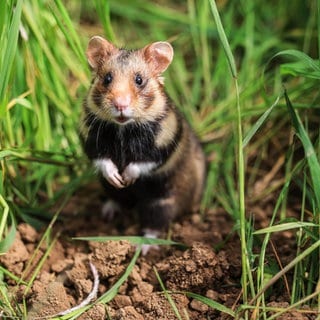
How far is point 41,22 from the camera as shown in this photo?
4.37 m

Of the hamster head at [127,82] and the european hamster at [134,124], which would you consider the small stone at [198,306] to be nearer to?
the european hamster at [134,124]

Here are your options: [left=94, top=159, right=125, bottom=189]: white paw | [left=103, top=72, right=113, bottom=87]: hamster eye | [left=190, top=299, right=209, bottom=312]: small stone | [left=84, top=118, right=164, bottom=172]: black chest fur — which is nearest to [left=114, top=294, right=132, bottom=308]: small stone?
[left=190, top=299, right=209, bottom=312]: small stone

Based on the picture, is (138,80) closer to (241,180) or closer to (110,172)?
(110,172)

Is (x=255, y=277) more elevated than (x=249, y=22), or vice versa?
(x=249, y=22)

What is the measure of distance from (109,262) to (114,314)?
1.34ft

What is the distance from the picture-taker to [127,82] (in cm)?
358

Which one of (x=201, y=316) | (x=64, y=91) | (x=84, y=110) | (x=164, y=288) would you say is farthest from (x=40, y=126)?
(x=201, y=316)

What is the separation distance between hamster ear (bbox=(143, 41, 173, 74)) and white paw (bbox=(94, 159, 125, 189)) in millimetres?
679

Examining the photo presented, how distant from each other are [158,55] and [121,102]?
55cm

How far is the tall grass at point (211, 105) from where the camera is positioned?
3.31 metres

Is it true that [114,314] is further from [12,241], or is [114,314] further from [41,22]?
[41,22]

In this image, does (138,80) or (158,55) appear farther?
(158,55)

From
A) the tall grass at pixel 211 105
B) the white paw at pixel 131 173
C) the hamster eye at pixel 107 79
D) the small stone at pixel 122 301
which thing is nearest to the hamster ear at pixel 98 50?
the hamster eye at pixel 107 79

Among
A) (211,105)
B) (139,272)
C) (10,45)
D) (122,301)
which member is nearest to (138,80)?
(10,45)
